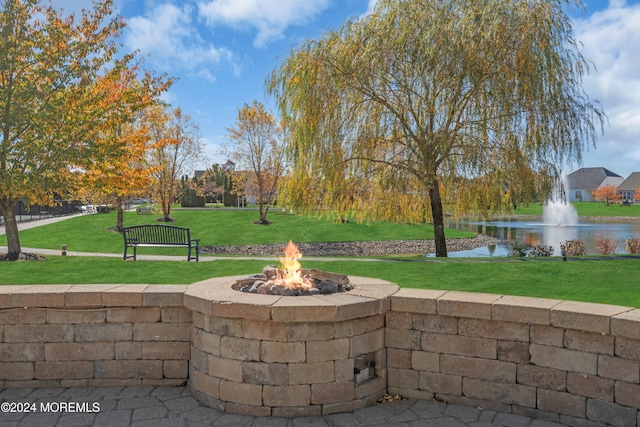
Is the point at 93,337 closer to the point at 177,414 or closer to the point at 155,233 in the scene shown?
the point at 177,414

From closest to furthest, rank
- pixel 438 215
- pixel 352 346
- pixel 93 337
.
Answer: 1. pixel 352 346
2. pixel 93 337
3. pixel 438 215

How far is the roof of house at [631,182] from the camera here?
272 feet

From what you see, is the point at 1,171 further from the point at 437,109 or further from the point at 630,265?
the point at 630,265

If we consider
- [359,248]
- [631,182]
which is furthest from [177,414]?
[631,182]

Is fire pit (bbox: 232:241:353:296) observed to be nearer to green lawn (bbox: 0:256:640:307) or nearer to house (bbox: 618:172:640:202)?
green lawn (bbox: 0:256:640:307)

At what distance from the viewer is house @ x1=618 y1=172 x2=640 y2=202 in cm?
8283

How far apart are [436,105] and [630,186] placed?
86.2 metres

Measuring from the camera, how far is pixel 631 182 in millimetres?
84062

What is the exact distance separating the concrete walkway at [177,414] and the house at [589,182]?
97826 mm

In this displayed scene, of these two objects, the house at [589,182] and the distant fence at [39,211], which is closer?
the distant fence at [39,211]

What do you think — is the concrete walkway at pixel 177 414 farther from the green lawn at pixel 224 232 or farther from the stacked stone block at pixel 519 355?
the green lawn at pixel 224 232

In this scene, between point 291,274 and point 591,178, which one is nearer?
point 291,274

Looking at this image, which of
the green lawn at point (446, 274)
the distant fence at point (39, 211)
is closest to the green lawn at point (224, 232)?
the distant fence at point (39, 211)

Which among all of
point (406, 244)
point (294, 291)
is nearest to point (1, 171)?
point (294, 291)
